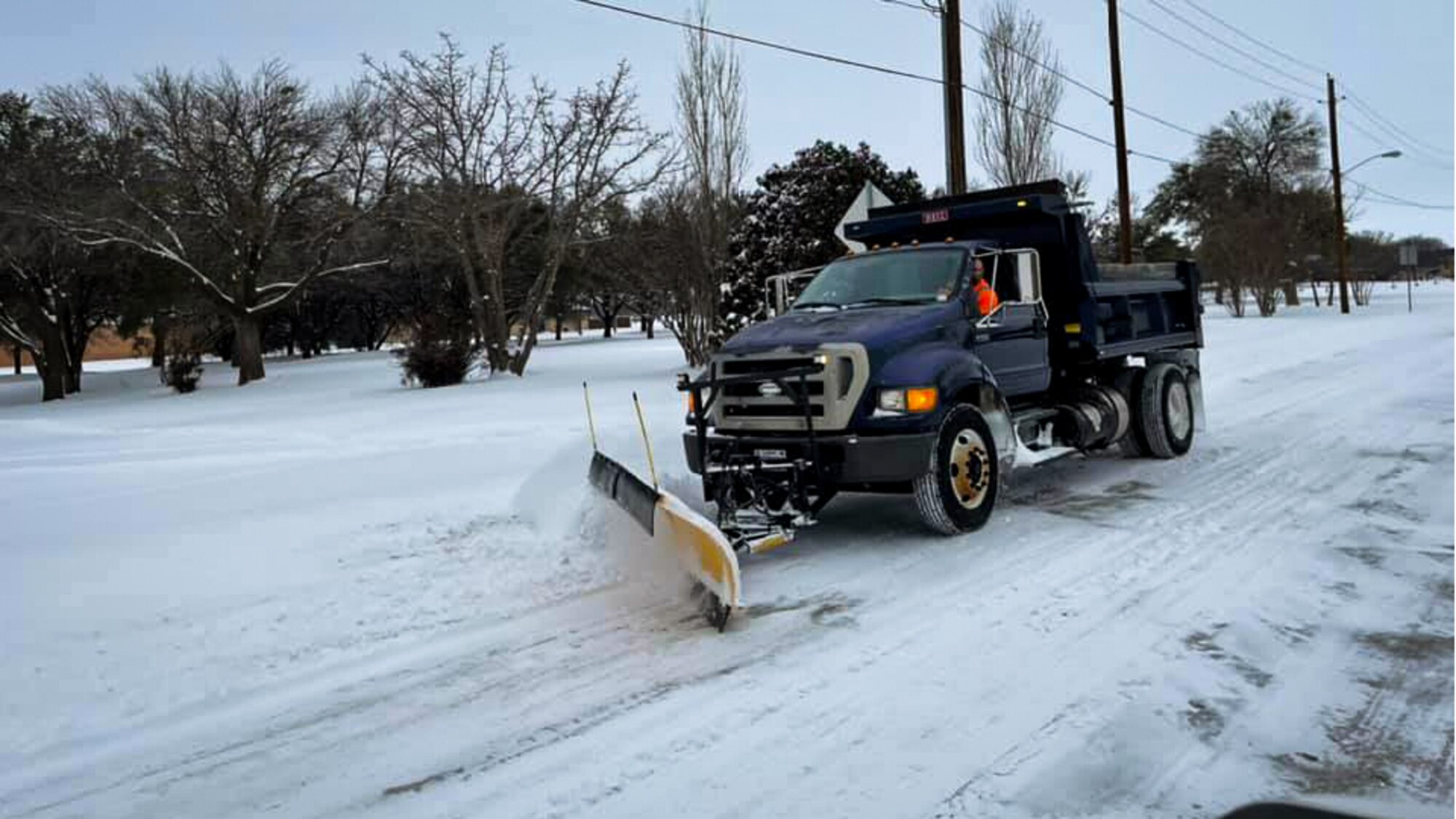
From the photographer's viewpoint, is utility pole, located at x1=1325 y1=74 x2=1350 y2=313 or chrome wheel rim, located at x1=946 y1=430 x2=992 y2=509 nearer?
chrome wheel rim, located at x1=946 y1=430 x2=992 y2=509

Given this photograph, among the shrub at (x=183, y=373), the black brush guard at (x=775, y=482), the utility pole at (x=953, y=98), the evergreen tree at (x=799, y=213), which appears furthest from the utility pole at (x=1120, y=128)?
the shrub at (x=183, y=373)

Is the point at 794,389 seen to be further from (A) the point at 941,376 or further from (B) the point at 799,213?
(B) the point at 799,213

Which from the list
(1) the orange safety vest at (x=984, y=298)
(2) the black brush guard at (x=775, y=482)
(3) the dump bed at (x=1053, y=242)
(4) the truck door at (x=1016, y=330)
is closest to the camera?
(2) the black brush guard at (x=775, y=482)

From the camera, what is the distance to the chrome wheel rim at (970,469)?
7219 mm

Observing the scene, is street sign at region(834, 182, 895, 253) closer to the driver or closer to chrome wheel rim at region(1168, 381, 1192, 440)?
the driver

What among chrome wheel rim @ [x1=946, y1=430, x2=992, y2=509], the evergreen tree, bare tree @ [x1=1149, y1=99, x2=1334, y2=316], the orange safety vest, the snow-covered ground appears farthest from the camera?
bare tree @ [x1=1149, y1=99, x2=1334, y2=316]

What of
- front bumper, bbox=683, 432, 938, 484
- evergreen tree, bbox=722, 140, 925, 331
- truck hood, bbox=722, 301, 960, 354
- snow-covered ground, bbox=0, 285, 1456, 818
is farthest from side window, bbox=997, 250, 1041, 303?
evergreen tree, bbox=722, 140, 925, 331

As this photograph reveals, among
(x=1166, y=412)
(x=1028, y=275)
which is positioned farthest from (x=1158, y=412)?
(x=1028, y=275)

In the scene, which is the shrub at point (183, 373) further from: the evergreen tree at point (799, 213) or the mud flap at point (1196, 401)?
the mud flap at point (1196, 401)

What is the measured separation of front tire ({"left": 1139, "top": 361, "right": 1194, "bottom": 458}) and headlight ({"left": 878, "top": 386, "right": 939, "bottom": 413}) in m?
4.20

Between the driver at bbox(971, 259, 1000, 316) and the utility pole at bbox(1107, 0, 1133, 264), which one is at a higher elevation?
the utility pole at bbox(1107, 0, 1133, 264)

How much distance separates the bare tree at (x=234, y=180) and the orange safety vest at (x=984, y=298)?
80.6ft

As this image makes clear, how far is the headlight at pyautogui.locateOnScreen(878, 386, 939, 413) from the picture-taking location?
269 inches

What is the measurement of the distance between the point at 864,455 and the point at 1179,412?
5.31m
